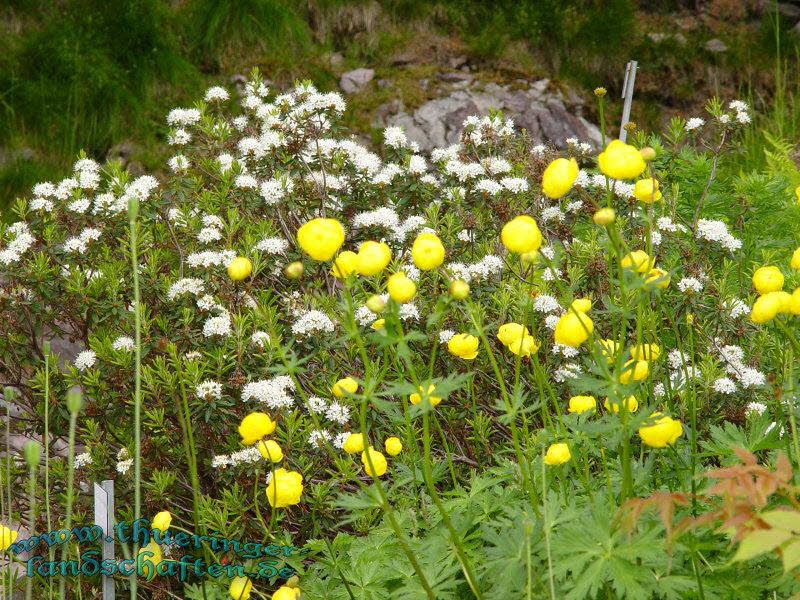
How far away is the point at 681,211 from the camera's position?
2.77 meters

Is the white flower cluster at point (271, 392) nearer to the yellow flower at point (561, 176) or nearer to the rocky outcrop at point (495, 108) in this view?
the yellow flower at point (561, 176)

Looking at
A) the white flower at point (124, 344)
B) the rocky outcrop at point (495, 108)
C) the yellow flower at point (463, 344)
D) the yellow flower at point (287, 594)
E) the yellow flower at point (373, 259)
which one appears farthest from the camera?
the rocky outcrop at point (495, 108)

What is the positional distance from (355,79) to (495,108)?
864 millimetres

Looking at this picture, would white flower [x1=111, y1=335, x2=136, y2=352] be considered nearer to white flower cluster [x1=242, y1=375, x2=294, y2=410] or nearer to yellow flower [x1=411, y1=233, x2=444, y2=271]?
white flower cluster [x1=242, y1=375, x2=294, y2=410]

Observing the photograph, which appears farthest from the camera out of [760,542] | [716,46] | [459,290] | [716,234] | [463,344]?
[716,46]

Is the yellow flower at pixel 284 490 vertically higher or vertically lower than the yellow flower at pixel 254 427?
lower

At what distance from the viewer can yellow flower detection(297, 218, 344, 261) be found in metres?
1.20

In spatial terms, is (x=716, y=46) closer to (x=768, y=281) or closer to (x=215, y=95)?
(x=215, y=95)

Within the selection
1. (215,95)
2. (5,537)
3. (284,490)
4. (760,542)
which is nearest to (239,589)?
(284,490)

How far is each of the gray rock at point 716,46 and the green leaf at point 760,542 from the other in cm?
539

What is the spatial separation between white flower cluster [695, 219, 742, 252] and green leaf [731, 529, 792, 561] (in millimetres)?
1305

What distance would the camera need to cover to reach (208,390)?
1894 mm

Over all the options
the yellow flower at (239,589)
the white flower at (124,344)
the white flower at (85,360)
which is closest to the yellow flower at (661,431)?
the yellow flower at (239,589)

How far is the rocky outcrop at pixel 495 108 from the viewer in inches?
183
